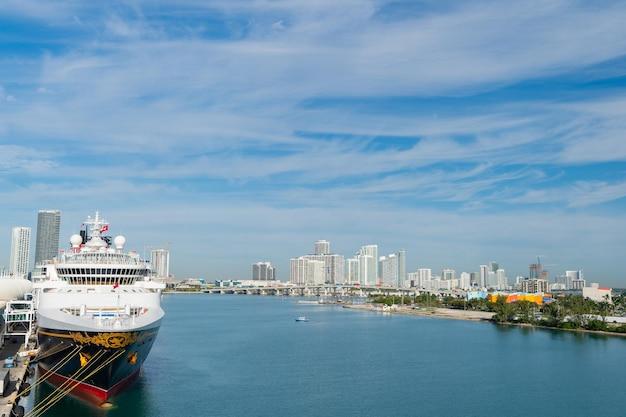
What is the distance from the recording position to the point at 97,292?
54.9 feet

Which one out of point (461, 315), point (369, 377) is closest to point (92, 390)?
point (369, 377)

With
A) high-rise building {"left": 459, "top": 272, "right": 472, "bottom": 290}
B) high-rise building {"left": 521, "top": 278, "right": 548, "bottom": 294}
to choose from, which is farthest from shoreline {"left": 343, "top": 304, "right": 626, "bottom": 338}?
high-rise building {"left": 459, "top": 272, "right": 472, "bottom": 290}

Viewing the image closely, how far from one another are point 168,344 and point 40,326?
13011 millimetres

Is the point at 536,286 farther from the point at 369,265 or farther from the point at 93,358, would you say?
the point at 93,358

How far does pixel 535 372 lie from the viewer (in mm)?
23906

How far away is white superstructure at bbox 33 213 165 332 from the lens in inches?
600

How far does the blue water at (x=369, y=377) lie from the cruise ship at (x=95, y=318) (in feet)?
2.79

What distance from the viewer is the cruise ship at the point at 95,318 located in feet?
48.2

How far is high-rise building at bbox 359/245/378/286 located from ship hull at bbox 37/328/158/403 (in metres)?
139

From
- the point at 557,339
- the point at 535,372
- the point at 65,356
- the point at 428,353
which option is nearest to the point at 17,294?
the point at 65,356

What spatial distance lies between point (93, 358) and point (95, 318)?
3.70 feet

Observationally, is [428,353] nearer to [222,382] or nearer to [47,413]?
[222,382]

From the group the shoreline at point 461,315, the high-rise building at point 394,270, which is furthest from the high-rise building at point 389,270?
the shoreline at point 461,315

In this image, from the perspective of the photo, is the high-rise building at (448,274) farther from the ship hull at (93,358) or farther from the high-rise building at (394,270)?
the ship hull at (93,358)
